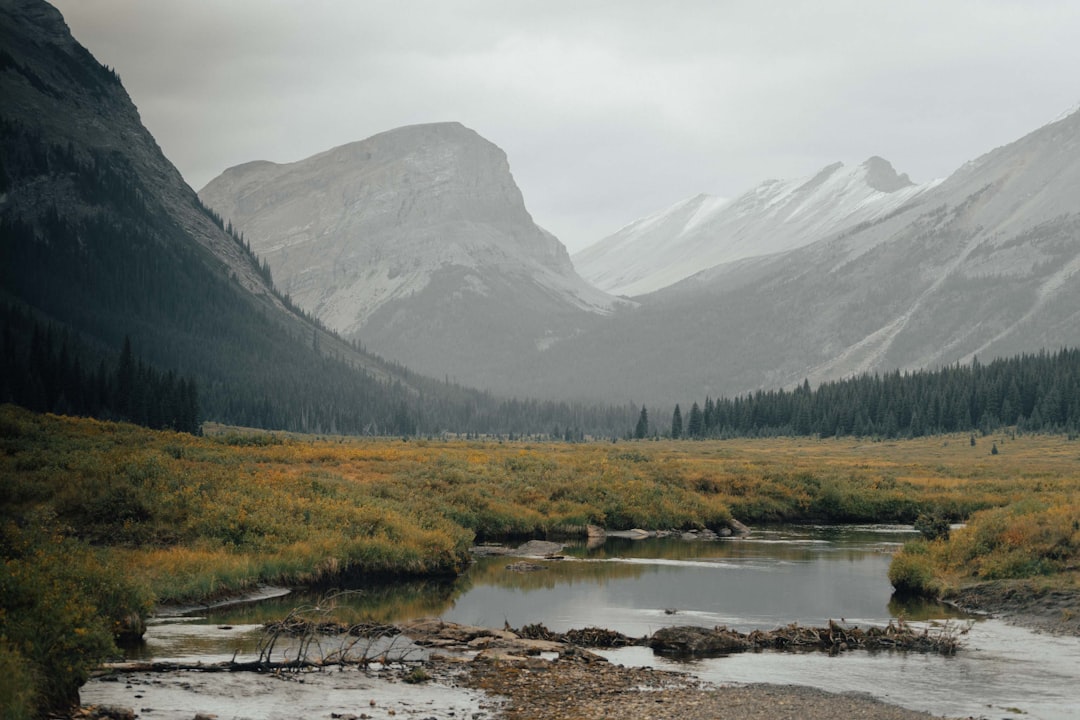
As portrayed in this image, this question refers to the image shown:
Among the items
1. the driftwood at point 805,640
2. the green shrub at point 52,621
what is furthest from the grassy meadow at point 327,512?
the driftwood at point 805,640

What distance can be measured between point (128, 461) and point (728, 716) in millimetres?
34186

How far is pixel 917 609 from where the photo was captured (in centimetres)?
3956

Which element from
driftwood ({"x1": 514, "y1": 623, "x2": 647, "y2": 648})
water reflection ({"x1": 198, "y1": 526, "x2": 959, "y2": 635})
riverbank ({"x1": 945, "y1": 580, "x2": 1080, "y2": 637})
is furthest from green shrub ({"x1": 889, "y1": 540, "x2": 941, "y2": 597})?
driftwood ({"x1": 514, "y1": 623, "x2": 647, "y2": 648})

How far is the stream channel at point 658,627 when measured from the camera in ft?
79.6

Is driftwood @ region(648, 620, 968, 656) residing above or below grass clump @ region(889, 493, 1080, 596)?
below

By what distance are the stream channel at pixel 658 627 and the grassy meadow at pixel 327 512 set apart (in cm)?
183

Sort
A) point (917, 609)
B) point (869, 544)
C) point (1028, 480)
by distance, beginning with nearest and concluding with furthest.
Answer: point (917, 609) → point (869, 544) → point (1028, 480)

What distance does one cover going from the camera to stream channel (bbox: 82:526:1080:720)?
79.6 feet

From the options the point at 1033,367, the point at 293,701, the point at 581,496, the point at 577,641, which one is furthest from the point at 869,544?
the point at 1033,367

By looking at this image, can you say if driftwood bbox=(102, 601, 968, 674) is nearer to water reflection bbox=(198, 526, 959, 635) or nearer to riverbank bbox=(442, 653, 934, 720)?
water reflection bbox=(198, 526, 959, 635)

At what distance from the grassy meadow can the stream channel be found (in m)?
1.83

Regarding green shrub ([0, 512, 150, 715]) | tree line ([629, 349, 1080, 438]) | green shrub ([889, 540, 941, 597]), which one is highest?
tree line ([629, 349, 1080, 438])

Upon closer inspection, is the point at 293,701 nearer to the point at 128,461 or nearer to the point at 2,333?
the point at 128,461

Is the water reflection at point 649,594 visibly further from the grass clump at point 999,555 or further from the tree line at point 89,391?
the tree line at point 89,391
